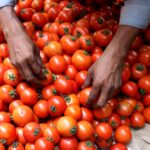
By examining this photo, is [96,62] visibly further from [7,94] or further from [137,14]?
[7,94]

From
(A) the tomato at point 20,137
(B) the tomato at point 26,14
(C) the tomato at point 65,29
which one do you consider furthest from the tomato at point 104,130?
(B) the tomato at point 26,14

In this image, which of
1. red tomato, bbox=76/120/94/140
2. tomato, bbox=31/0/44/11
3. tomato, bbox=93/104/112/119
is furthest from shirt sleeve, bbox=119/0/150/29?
tomato, bbox=31/0/44/11

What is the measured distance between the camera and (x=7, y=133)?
1259 mm

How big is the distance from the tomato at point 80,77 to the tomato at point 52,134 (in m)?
0.29

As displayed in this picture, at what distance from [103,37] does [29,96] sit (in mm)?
520

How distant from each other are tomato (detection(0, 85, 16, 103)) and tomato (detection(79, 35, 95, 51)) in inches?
17.2

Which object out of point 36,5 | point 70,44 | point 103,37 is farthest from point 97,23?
point 36,5

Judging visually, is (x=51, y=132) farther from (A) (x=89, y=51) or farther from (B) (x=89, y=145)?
(A) (x=89, y=51)

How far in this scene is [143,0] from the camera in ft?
4.72

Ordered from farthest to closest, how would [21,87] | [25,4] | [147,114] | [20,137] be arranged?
1. [25,4]
2. [147,114]
3. [21,87]
4. [20,137]

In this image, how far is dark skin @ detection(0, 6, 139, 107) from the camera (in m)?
1.30

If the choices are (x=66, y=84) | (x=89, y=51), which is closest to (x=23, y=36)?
(x=66, y=84)

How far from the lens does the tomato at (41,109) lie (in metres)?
1.36

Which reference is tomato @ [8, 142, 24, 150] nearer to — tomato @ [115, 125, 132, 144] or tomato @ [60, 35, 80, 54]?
tomato @ [115, 125, 132, 144]
